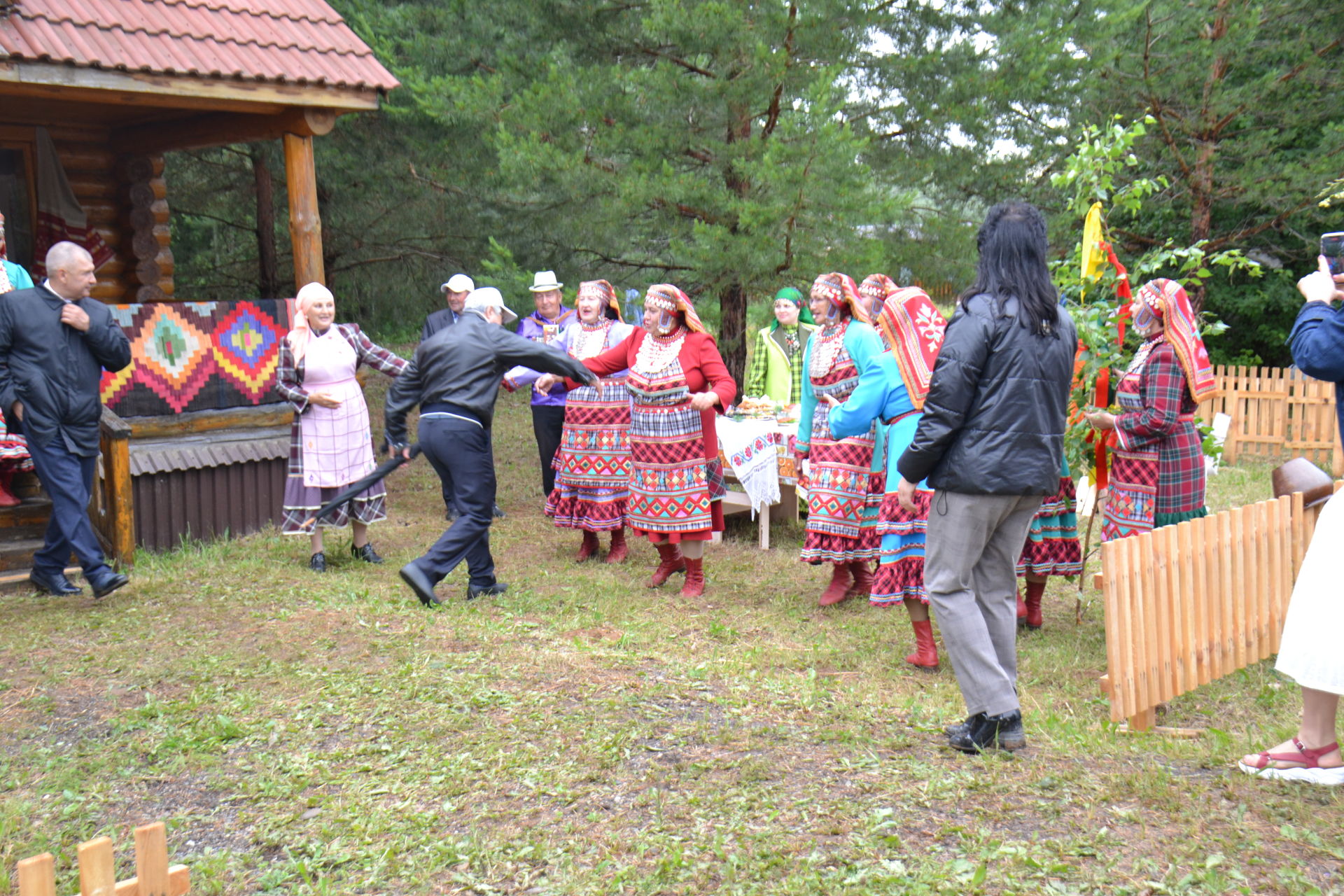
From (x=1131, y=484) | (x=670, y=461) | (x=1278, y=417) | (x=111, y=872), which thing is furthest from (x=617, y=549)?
(x=1278, y=417)

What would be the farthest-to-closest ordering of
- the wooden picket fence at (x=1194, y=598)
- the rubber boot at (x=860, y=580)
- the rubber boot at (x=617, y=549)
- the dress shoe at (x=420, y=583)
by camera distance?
the rubber boot at (x=617, y=549)
the rubber boot at (x=860, y=580)
the dress shoe at (x=420, y=583)
the wooden picket fence at (x=1194, y=598)

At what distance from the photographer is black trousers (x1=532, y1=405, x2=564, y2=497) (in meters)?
8.79

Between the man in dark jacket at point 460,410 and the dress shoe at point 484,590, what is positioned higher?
the man in dark jacket at point 460,410

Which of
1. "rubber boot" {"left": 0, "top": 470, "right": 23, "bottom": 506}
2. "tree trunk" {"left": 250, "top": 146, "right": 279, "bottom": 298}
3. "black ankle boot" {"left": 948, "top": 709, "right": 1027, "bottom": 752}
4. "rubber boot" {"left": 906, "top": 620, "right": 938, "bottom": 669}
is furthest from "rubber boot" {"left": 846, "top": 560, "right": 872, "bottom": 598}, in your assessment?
"tree trunk" {"left": 250, "top": 146, "right": 279, "bottom": 298}

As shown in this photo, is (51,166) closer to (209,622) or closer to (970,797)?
(209,622)

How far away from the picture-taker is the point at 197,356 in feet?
27.5

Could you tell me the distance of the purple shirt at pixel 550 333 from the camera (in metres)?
8.48

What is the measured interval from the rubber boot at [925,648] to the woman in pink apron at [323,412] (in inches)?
145

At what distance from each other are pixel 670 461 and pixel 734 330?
15.8 ft

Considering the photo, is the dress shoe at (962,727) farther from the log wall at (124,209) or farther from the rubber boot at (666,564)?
the log wall at (124,209)

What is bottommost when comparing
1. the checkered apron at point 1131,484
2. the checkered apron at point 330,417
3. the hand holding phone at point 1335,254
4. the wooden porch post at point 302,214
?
the checkered apron at point 1131,484

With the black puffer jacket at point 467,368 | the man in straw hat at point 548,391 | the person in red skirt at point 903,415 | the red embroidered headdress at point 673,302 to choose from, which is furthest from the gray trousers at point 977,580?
the man in straw hat at point 548,391

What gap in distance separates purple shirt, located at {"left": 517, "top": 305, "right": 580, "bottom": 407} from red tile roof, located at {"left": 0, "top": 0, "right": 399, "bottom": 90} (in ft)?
7.09

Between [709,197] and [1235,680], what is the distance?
588 cm
